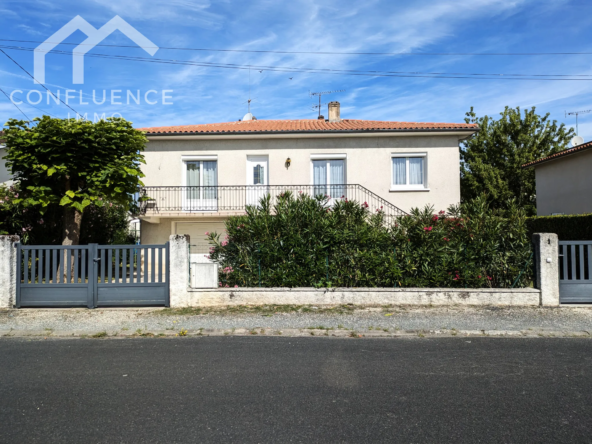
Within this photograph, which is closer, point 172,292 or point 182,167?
point 172,292

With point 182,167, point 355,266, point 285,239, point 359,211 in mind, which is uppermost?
point 182,167

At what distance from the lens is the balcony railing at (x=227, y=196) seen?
16.2m

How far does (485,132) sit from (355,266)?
73.6 feet

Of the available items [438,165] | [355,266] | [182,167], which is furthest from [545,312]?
[182,167]

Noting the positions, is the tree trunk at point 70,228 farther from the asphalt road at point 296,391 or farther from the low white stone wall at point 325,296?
the asphalt road at point 296,391

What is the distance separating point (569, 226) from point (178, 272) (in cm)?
1120

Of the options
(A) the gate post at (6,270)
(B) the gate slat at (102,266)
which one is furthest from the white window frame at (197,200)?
(A) the gate post at (6,270)

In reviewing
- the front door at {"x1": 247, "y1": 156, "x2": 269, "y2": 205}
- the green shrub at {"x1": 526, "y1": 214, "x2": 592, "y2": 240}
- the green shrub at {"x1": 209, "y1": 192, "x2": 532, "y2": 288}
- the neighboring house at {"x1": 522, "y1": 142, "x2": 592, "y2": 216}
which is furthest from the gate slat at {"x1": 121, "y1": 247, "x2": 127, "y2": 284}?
the neighboring house at {"x1": 522, "y1": 142, "x2": 592, "y2": 216}

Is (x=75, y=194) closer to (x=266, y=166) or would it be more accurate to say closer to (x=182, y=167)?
(x=182, y=167)

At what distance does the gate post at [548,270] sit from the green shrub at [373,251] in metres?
0.34

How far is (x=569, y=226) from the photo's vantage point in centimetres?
1302

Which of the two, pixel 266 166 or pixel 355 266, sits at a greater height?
pixel 266 166

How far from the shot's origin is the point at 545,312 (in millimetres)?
8344

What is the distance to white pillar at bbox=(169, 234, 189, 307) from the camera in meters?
8.85
